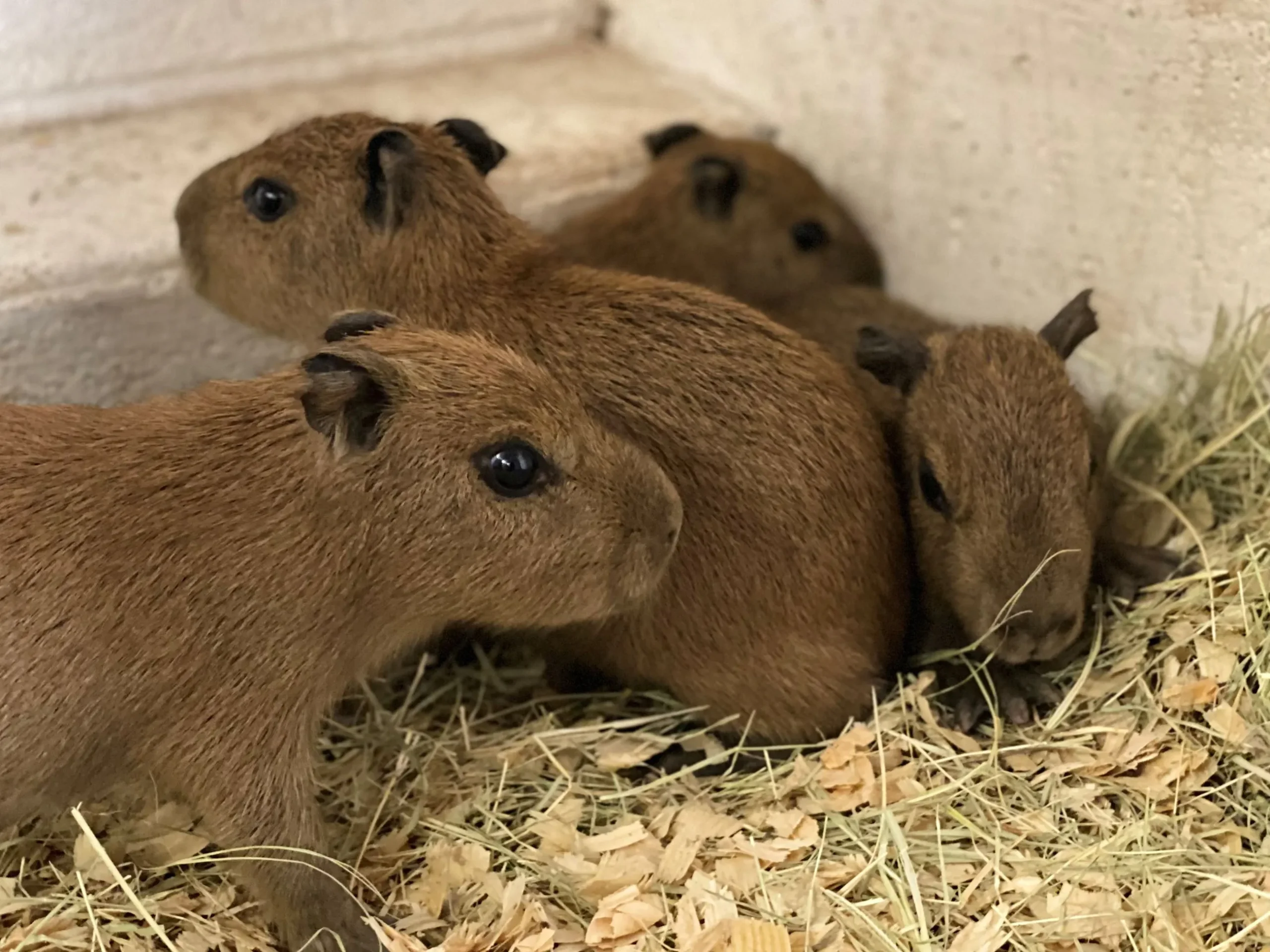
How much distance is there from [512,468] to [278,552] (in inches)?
21.9

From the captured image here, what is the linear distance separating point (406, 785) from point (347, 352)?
128cm

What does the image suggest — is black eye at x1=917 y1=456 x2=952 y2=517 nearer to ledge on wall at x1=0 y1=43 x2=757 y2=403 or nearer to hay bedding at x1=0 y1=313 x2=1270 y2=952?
hay bedding at x1=0 y1=313 x2=1270 y2=952

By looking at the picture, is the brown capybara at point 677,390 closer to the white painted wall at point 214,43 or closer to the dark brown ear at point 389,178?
the dark brown ear at point 389,178

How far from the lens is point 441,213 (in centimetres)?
335

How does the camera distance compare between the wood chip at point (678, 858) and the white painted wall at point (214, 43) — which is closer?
the wood chip at point (678, 858)

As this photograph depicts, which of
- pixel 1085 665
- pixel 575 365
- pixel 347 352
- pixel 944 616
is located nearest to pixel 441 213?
pixel 575 365

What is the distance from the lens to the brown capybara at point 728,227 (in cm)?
451

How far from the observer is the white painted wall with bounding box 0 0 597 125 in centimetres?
432

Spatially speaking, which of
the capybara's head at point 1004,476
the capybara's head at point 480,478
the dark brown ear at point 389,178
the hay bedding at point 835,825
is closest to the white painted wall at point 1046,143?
the hay bedding at point 835,825

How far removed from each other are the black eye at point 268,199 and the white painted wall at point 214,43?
147 centimetres

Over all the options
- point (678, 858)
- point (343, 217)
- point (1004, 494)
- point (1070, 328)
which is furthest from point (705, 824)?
point (343, 217)

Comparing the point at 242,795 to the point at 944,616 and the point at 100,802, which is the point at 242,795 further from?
the point at 944,616

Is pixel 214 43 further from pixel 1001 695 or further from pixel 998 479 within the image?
pixel 1001 695

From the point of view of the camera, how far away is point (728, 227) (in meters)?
4.67
